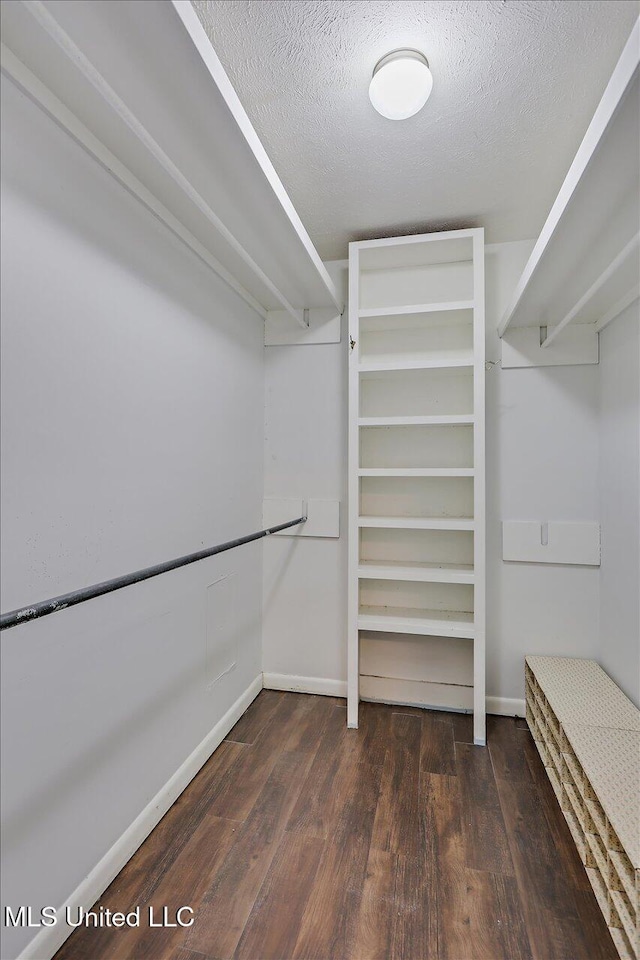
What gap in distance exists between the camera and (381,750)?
2.05m

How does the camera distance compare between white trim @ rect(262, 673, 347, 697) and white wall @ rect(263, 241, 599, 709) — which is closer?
white wall @ rect(263, 241, 599, 709)

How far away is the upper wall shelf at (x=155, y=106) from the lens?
961 mm

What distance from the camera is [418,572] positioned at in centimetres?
225

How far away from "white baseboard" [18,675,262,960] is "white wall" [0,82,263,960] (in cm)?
3

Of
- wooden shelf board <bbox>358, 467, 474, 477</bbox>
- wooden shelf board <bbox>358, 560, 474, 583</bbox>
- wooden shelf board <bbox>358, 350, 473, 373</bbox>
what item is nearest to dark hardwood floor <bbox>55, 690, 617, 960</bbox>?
wooden shelf board <bbox>358, 560, 474, 583</bbox>

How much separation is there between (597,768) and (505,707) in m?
1.02

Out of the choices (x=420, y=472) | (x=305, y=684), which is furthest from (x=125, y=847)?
(x=420, y=472)

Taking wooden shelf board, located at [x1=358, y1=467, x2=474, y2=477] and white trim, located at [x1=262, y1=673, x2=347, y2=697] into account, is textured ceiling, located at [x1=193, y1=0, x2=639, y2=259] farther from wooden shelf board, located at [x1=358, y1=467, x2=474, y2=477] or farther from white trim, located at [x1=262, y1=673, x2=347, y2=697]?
white trim, located at [x1=262, y1=673, x2=347, y2=697]

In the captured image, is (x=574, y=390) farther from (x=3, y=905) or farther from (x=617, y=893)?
(x=3, y=905)

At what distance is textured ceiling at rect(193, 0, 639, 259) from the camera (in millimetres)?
1216

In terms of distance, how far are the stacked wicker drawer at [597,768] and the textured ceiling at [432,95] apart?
2.11m

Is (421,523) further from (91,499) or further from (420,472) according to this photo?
(91,499)

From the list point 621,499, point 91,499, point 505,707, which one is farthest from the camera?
point 505,707

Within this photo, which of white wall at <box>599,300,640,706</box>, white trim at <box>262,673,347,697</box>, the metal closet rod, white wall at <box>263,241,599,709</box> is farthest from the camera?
white trim at <box>262,673,347,697</box>
